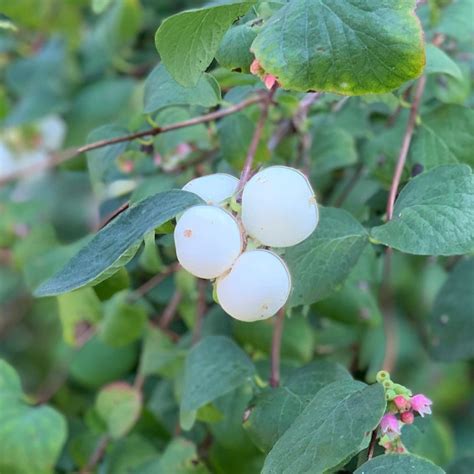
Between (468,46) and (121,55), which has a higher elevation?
(468,46)

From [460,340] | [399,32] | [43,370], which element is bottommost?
[43,370]

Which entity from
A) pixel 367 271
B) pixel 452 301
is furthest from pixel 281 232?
pixel 452 301

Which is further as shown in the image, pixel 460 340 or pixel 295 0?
pixel 460 340

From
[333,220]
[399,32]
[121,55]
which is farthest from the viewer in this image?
[121,55]

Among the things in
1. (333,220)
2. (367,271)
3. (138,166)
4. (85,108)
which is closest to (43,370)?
(85,108)

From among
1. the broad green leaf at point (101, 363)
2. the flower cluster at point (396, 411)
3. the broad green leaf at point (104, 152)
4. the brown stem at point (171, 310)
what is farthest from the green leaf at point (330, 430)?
the broad green leaf at point (101, 363)

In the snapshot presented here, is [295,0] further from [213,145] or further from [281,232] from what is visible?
[213,145]

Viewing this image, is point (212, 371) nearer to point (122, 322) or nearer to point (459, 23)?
point (122, 322)

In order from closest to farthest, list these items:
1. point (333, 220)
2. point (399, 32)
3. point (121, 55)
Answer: point (399, 32), point (333, 220), point (121, 55)
